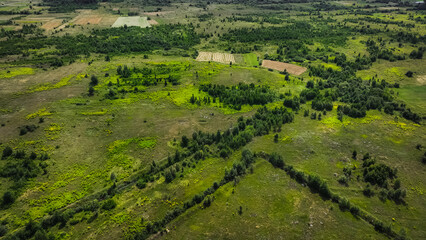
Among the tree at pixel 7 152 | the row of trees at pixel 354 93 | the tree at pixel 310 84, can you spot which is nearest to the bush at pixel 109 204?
the tree at pixel 7 152

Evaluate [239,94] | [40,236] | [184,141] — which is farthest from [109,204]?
[239,94]

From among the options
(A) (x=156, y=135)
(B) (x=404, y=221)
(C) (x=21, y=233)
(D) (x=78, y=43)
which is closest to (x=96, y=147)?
(A) (x=156, y=135)

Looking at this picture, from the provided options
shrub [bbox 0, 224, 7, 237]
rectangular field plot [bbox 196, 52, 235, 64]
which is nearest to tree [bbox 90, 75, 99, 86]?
rectangular field plot [bbox 196, 52, 235, 64]

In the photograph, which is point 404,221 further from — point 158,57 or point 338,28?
point 338,28

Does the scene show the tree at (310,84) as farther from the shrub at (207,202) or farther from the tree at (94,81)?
the tree at (94,81)

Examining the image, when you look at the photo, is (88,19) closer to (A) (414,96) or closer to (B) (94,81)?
(B) (94,81)

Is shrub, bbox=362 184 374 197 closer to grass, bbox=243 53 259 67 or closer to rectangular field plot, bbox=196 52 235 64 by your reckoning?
grass, bbox=243 53 259 67
